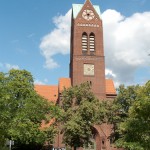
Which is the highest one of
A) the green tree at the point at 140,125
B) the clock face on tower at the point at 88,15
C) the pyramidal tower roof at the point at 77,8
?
the pyramidal tower roof at the point at 77,8

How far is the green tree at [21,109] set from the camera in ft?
74.5

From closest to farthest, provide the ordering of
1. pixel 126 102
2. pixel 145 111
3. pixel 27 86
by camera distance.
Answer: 1. pixel 145 111
2. pixel 27 86
3. pixel 126 102

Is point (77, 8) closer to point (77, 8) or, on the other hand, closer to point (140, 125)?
point (77, 8)

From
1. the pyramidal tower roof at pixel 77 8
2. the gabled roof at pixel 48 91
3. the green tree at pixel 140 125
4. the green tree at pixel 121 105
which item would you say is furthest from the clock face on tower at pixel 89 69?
the green tree at pixel 140 125

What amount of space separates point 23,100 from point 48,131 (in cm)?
906

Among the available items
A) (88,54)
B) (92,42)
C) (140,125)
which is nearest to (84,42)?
(92,42)

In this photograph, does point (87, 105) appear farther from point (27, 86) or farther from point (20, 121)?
point (20, 121)

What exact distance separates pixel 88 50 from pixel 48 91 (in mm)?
11953

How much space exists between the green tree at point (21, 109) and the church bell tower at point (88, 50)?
18601 millimetres

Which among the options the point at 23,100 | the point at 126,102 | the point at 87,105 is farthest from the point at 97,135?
the point at 23,100

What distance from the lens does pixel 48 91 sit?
63812 millimetres

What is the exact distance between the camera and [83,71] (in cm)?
5622

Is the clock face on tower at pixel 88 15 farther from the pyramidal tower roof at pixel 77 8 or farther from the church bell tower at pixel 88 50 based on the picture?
the pyramidal tower roof at pixel 77 8

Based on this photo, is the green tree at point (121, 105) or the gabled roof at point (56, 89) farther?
the gabled roof at point (56, 89)
